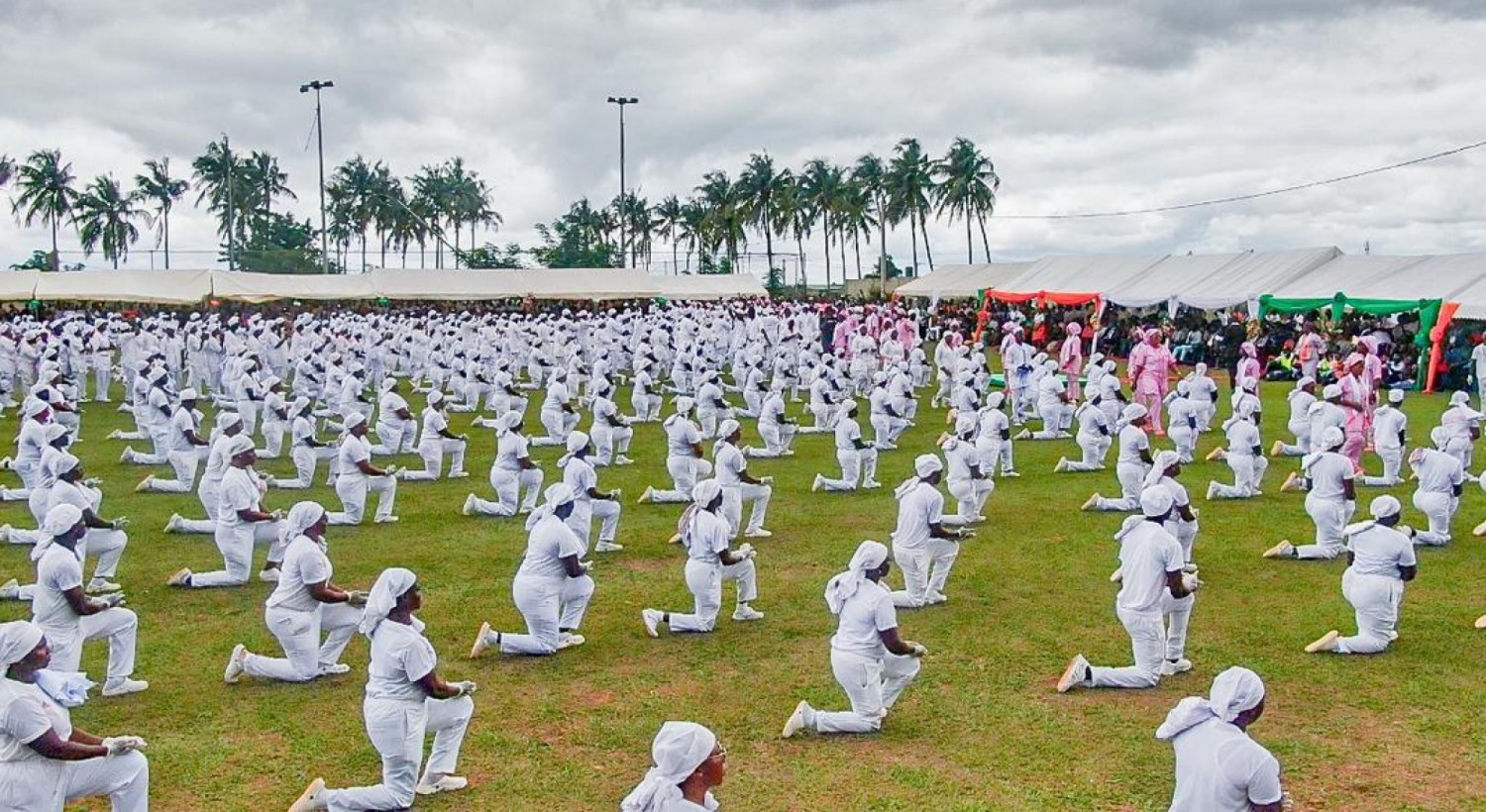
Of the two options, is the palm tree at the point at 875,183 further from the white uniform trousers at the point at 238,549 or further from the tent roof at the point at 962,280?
the white uniform trousers at the point at 238,549

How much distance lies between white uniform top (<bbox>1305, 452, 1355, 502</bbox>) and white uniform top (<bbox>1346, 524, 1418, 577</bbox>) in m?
3.35

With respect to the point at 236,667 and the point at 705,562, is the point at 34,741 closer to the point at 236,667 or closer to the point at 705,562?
the point at 236,667

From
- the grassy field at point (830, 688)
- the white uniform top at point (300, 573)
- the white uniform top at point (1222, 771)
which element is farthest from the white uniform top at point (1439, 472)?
the white uniform top at point (300, 573)

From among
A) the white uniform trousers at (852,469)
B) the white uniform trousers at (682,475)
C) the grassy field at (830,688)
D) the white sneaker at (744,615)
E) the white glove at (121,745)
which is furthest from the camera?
the white uniform trousers at (852,469)

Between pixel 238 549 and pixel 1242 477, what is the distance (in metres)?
13.1

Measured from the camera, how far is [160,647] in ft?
36.8

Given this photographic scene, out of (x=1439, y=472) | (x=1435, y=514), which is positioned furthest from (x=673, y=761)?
A: (x=1435, y=514)

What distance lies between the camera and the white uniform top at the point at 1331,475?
540 inches

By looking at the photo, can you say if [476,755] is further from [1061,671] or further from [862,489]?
[862,489]

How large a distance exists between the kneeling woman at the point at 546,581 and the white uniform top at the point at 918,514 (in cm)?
310

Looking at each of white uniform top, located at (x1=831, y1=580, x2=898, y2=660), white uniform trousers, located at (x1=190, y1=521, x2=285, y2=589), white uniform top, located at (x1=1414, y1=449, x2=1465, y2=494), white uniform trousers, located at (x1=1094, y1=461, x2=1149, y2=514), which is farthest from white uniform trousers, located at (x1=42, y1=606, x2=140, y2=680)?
white uniform top, located at (x1=1414, y1=449, x2=1465, y2=494)

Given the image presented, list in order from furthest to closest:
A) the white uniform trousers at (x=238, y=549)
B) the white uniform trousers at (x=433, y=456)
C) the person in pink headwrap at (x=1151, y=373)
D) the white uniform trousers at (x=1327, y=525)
→ the person in pink headwrap at (x=1151, y=373)
the white uniform trousers at (x=433, y=456)
the white uniform trousers at (x=1327, y=525)
the white uniform trousers at (x=238, y=549)

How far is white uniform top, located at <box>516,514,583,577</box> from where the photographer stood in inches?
421

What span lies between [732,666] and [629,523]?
6183 mm
